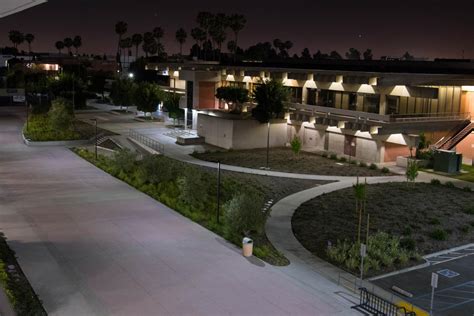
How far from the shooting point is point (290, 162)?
4725 centimetres

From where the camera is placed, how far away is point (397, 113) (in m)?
49.5

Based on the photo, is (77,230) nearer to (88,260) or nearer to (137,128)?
(88,260)

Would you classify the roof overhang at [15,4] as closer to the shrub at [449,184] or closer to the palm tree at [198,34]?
the shrub at [449,184]

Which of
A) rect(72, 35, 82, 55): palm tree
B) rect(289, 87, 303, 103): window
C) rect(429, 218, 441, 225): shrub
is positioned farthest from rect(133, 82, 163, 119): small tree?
rect(72, 35, 82, 55): palm tree

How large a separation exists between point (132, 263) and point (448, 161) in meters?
31.0

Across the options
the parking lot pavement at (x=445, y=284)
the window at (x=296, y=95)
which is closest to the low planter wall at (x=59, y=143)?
the window at (x=296, y=95)

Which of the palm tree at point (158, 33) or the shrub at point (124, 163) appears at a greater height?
the palm tree at point (158, 33)

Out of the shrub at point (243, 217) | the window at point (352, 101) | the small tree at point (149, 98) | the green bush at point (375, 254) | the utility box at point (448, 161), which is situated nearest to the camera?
the green bush at point (375, 254)

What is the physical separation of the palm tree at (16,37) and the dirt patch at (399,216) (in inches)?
6808

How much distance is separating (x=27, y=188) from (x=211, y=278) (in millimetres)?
19548

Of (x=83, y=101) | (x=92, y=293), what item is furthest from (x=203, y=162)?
(x=83, y=101)

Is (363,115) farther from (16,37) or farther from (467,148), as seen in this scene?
(16,37)

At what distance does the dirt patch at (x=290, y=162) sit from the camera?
144 feet

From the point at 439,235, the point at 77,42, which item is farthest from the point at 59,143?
the point at 77,42
